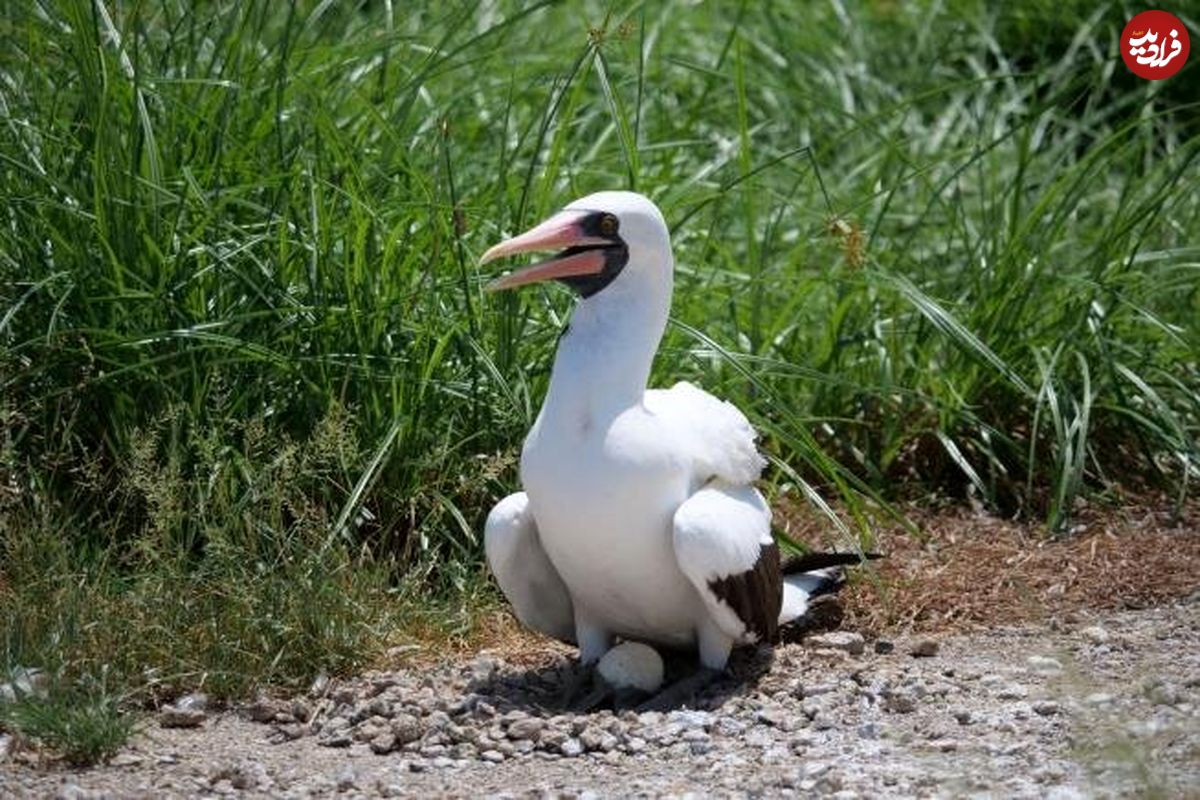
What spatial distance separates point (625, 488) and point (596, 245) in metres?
0.57

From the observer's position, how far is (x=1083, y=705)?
4395 millimetres

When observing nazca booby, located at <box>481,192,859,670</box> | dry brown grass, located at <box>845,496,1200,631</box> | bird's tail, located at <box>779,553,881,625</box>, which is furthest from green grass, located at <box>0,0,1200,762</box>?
nazca booby, located at <box>481,192,859,670</box>

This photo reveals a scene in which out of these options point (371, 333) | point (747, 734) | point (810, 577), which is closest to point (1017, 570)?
point (810, 577)

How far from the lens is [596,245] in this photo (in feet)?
15.8

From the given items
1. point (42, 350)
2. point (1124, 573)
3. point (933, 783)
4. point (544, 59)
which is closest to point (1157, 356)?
point (1124, 573)

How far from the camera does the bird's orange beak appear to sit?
4.75 metres

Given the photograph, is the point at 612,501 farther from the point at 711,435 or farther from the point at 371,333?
the point at 371,333

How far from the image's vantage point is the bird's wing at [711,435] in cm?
480

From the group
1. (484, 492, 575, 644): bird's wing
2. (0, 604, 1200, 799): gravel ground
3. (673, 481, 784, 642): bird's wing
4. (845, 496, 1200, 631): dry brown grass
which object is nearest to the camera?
(0, 604, 1200, 799): gravel ground

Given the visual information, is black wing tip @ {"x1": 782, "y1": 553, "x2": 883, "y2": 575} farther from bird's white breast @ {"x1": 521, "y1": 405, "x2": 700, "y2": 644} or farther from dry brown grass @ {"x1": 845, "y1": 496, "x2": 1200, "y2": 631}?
bird's white breast @ {"x1": 521, "y1": 405, "x2": 700, "y2": 644}

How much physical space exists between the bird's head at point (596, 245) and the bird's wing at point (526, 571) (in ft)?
1.69

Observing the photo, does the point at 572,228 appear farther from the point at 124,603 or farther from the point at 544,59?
the point at 544,59

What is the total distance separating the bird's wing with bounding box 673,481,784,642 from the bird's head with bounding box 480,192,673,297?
52cm

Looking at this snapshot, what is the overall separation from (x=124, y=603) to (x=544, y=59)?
10.9 ft
